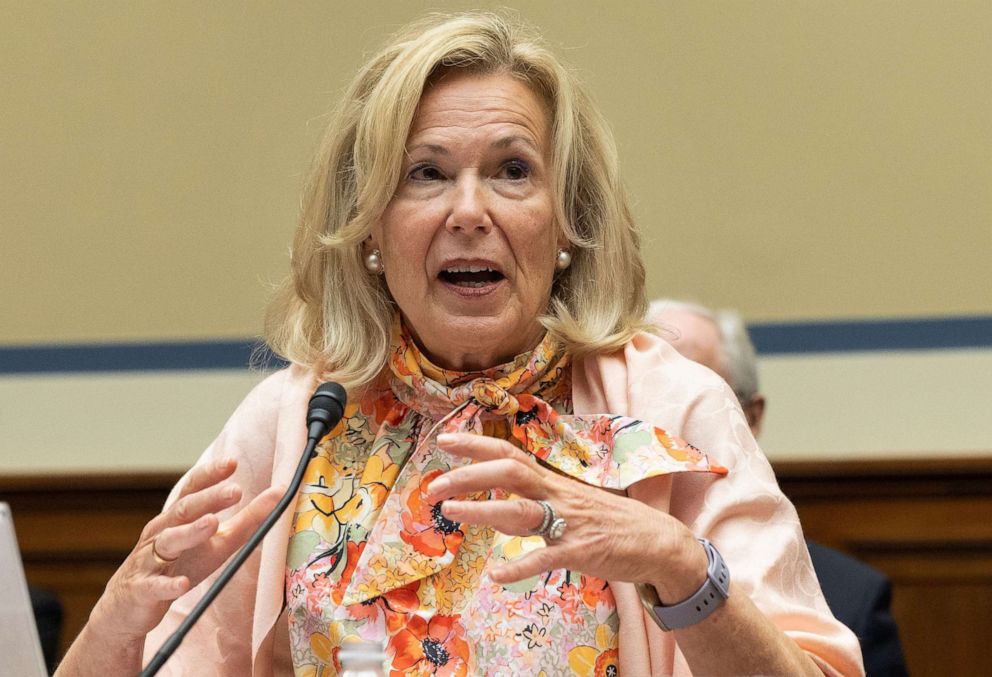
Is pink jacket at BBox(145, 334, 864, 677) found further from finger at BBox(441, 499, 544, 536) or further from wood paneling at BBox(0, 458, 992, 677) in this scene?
wood paneling at BBox(0, 458, 992, 677)

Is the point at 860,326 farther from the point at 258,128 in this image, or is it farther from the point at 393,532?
the point at 393,532

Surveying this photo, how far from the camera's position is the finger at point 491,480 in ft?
5.40

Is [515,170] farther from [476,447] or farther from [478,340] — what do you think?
[476,447]

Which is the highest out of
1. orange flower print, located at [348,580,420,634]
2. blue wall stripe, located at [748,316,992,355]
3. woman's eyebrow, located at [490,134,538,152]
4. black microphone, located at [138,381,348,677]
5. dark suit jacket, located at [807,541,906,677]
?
woman's eyebrow, located at [490,134,538,152]

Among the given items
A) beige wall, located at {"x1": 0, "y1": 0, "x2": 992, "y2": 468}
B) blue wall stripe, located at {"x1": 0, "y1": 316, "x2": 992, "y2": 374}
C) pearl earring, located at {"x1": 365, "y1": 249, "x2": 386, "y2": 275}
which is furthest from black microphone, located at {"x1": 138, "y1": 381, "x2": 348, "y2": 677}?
beige wall, located at {"x1": 0, "y1": 0, "x2": 992, "y2": 468}

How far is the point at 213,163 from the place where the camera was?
4512mm

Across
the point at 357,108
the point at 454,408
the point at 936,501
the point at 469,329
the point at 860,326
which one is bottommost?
the point at 936,501

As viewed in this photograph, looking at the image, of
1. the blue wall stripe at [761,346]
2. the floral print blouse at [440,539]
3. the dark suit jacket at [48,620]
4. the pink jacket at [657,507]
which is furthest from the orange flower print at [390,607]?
the blue wall stripe at [761,346]

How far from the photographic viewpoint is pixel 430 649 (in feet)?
6.57

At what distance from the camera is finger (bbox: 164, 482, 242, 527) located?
1.82 metres

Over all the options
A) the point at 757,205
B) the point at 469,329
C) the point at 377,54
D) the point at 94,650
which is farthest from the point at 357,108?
the point at 757,205

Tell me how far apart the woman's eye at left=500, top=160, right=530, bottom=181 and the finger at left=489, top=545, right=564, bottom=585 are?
698 mm

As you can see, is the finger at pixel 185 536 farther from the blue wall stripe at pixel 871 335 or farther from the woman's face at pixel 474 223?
the blue wall stripe at pixel 871 335

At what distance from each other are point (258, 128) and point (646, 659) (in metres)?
2.96
